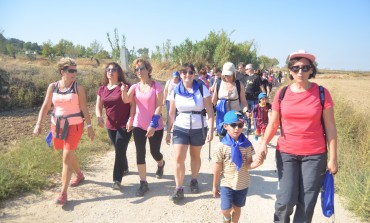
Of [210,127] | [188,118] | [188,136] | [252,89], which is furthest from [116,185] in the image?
[252,89]

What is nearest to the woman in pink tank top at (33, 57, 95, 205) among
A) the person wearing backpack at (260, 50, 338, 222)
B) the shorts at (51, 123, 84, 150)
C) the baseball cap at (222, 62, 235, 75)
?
the shorts at (51, 123, 84, 150)

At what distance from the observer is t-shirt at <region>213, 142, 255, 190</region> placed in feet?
10.2

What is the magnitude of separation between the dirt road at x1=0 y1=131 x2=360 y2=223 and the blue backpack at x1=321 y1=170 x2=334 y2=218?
94 centimetres

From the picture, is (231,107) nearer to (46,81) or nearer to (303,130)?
(303,130)

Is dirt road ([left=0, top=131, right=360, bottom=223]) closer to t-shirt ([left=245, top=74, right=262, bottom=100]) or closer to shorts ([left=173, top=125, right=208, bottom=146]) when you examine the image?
shorts ([left=173, top=125, right=208, bottom=146])

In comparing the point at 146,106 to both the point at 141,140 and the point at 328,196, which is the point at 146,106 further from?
the point at 328,196

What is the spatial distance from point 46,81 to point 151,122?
37.8ft

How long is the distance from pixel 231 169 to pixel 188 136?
1122 mm

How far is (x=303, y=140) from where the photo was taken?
2.85 metres

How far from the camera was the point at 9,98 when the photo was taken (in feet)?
39.9

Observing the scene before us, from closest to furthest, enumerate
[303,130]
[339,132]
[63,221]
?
[303,130], [63,221], [339,132]

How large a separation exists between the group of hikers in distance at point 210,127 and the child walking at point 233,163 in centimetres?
1

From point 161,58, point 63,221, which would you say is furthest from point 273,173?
point 161,58

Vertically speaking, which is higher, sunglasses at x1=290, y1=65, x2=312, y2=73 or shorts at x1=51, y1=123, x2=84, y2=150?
sunglasses at x1=290, y1=65, x2=312, y2=73
